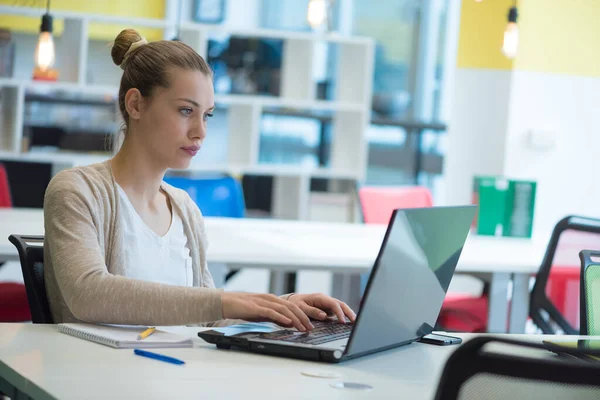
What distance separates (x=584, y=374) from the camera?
80 centimetres

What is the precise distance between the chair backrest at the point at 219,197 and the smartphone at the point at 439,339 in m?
2.25

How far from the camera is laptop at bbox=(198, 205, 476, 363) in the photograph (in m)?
1.32

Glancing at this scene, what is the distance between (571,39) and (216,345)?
424 cm

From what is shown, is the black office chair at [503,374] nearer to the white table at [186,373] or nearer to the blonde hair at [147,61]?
the white table at [186,373]

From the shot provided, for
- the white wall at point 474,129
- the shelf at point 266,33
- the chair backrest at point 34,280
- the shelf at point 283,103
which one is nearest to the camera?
the chair backrest at point 34,280

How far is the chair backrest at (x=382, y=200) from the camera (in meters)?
4.01

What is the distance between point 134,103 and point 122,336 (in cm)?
55

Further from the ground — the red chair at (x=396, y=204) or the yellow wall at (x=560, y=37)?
the yellow wall at (x=560, y=37)

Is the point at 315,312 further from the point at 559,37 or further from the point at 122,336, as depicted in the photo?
the point at 559,37

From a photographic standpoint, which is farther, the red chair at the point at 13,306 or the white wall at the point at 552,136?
the white wall at the point at 552,136

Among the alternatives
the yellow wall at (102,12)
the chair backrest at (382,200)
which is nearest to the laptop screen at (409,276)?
the chair backrest at (382,200)

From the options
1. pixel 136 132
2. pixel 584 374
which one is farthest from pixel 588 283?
pixel 584 374

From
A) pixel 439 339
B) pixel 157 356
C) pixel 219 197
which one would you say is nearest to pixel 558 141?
pixel 219 197

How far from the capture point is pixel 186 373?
1.31m
